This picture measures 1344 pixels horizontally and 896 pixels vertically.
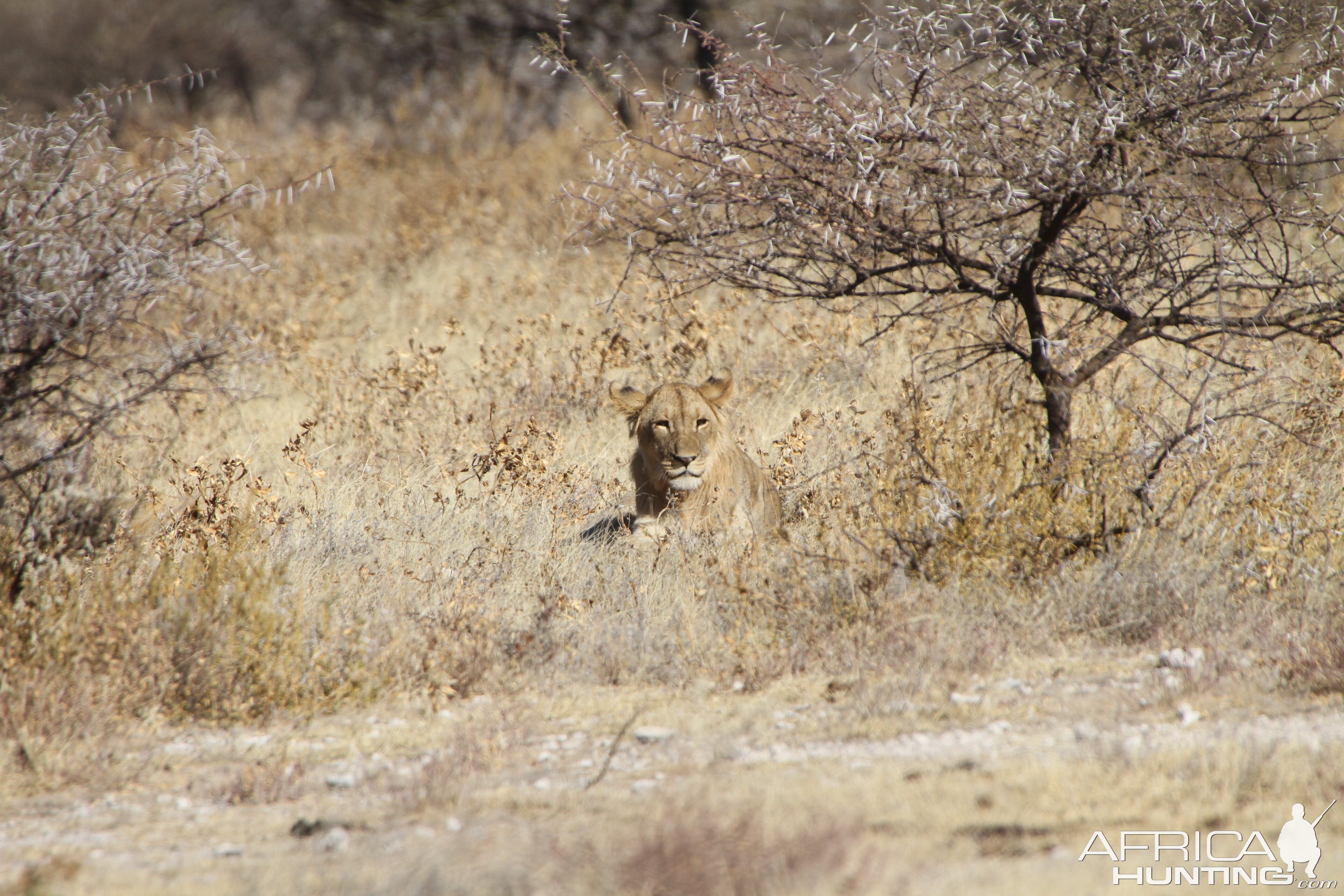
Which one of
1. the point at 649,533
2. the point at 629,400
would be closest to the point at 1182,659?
the point at 649,533

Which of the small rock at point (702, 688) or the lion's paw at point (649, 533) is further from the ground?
the lion's paw at point (649, 533)

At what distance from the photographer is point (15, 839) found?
4586 millimetres

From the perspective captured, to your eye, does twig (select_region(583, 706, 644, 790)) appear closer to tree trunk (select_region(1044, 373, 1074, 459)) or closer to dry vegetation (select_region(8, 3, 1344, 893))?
dry vegetation (select_region(8, 3, 1344, 893))

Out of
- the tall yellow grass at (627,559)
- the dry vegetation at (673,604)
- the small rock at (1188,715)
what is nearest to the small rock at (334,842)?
the dry vegetation at (673,604)

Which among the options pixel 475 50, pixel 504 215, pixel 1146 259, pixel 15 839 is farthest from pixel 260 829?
pixel 475 50

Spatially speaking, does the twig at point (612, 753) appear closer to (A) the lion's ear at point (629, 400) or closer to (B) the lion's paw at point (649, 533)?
(B) the lion's paw at point (649, 533)

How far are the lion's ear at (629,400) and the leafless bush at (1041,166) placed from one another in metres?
0.97

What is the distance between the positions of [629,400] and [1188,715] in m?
4.19

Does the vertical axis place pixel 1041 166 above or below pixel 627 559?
above

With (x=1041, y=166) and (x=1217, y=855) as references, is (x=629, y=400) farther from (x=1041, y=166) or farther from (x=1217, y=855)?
(x=1217, y=855)

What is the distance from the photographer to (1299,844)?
3998mm

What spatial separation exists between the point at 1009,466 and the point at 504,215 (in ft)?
35.8

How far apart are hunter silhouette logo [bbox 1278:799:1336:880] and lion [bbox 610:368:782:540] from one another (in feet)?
13.7

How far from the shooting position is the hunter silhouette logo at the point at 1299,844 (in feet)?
12.9
